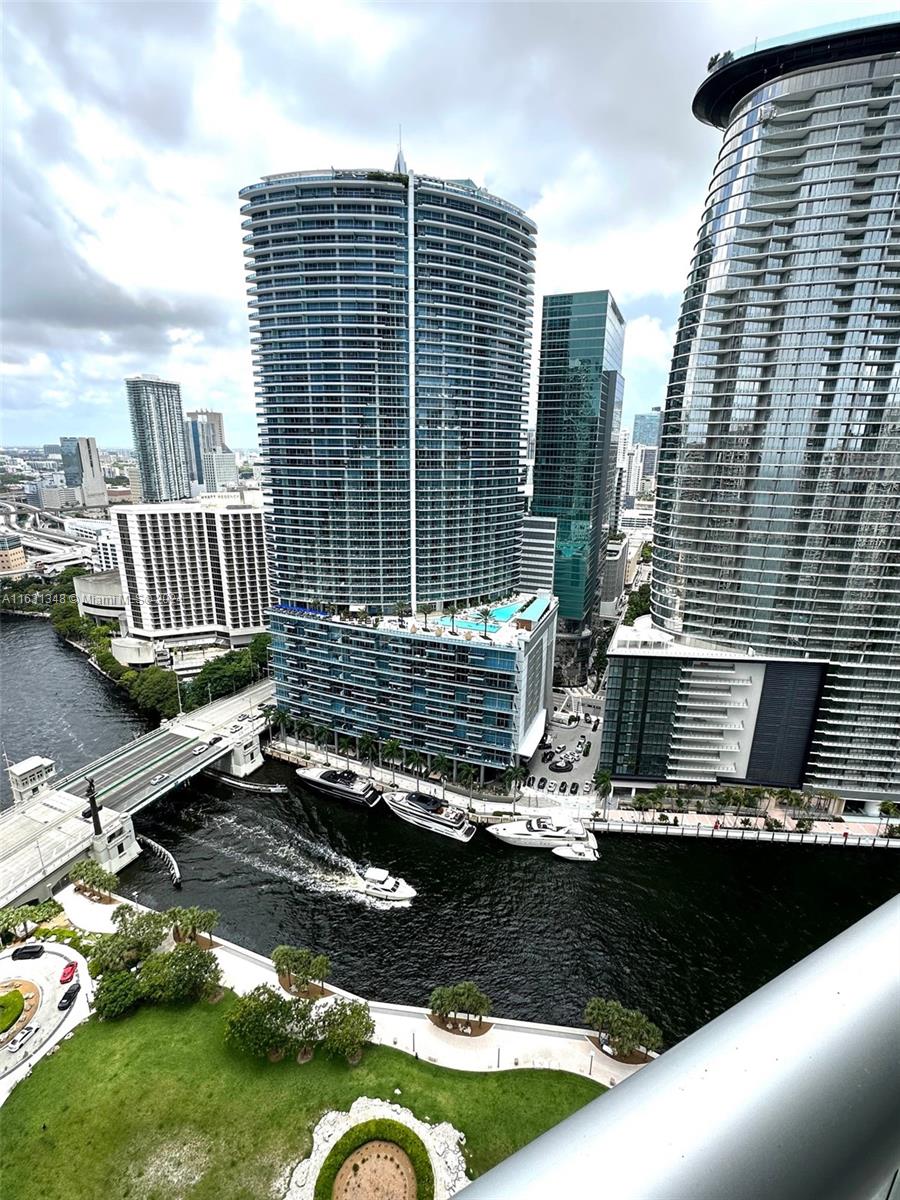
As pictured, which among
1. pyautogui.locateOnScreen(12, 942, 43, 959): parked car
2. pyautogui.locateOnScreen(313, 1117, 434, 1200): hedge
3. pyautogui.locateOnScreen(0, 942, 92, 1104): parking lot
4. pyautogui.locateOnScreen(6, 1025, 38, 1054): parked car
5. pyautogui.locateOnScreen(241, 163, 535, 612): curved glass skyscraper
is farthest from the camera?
pyautogui.locateOnScreen(241, 163, 535, 612): curved glass skyscraper

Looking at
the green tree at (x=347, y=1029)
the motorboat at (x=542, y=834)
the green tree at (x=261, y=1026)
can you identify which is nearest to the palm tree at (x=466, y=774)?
the motorboat at (x=542, y=834)

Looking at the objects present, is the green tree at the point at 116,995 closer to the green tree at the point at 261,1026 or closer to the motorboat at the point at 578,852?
the green tree at the point at 261,1026

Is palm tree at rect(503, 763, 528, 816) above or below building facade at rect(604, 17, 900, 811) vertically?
below

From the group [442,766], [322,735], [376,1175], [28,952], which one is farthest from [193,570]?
[376,1175]

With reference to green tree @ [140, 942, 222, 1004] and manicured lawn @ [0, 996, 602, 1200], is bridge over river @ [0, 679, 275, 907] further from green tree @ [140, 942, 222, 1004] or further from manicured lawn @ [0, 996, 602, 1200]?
manicured lawn @ [0, 996, 602, 1200]

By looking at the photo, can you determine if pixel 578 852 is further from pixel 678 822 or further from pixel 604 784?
pixel 678 822

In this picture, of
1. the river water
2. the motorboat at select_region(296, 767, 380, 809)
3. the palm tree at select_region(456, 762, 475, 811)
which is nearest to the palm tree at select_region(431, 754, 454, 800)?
the palm tree at select_region(456, 762, 475, 811)
